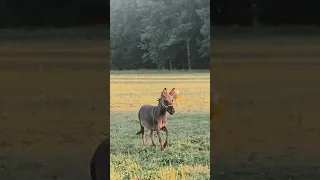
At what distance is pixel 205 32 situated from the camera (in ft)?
10.6

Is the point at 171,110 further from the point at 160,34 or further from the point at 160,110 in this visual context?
the point at 160,34

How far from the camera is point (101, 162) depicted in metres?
3.22

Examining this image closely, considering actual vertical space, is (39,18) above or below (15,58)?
above

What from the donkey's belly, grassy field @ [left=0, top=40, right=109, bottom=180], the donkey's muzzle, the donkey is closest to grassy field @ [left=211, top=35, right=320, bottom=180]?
the donkey's muzzle

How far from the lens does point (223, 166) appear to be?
10.4 ft

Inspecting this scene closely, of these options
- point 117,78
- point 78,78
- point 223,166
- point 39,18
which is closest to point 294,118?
point 223,166

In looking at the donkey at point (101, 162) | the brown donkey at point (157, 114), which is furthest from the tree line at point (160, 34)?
the donkey at point (101, 162)

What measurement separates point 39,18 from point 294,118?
5.72ft

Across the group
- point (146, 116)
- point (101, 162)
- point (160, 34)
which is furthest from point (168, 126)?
point (160, 34)

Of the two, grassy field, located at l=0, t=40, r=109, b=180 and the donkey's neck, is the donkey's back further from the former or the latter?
grassy field, located at l=0, t=40, r=109, b=180

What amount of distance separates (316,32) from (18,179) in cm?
211

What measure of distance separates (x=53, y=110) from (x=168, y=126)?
744 mm

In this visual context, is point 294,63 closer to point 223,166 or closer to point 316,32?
point 316,32

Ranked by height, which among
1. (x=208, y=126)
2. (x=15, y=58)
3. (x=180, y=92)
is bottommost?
(x=208, y=126)
